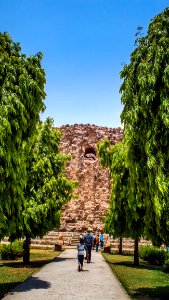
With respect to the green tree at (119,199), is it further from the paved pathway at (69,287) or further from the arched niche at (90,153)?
the arched niche at (90,153)

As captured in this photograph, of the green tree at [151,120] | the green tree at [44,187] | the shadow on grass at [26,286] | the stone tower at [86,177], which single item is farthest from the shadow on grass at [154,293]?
the stone tower at [86,177]

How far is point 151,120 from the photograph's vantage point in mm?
10398

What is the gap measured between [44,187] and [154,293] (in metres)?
9.59

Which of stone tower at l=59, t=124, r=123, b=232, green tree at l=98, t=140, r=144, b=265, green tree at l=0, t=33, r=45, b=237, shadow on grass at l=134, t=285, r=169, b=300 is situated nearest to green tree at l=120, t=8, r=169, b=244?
shadow on grass at l=134, t=285, r=169, b=300

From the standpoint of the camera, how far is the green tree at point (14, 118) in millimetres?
9659

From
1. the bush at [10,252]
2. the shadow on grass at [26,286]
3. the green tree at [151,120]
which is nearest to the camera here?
the green tree at [151,120]

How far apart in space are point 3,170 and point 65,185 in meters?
11.9

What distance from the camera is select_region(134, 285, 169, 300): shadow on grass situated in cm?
1053

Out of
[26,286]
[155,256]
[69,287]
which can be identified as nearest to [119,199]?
[155,256]

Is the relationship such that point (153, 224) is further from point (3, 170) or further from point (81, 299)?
point (3, 170)

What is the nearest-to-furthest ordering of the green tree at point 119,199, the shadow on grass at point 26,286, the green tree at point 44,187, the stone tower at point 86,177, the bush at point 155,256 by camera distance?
the shadow on grass at point 26,286
the green tree at point 44,187
the green tree at point 119,199
the bush at point 155,256
the stone tower at point 86,177

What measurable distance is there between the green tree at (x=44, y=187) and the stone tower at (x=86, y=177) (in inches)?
1260

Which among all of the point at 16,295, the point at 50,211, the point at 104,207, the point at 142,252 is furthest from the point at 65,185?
the point at 104,207

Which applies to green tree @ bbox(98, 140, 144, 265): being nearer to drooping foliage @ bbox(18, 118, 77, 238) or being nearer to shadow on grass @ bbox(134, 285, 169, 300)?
drooping foliage @ bbox(18, 118, 77, 238)
